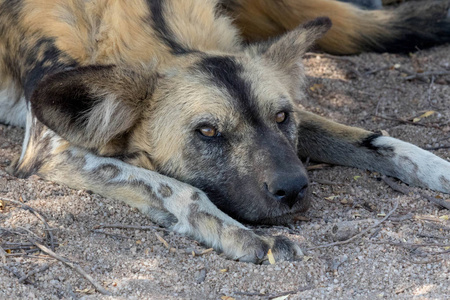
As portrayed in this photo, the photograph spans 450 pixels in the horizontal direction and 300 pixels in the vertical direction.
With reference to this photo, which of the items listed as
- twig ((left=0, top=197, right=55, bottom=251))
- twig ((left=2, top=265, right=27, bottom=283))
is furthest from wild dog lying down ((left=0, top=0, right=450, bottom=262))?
twig ((left=2, top=265, right=27, bottom=283))

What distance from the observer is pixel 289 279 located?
238 cm

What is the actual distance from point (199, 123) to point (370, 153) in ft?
3.38

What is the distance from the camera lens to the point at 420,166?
3.30 metres

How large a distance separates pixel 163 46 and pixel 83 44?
0.39m

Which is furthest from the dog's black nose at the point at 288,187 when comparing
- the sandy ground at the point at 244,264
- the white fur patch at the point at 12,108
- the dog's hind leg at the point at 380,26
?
the dog's hind leg at the point at 380,26

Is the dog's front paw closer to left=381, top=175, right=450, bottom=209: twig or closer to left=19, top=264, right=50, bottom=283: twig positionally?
left=19, top=264, right=50, bottom=283: twig

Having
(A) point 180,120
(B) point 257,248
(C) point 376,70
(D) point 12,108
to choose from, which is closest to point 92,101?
(A) point 180,120

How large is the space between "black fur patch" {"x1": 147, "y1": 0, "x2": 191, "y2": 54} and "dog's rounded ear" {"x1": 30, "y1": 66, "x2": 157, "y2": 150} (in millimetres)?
210

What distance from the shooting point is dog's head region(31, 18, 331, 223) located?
2.79 m

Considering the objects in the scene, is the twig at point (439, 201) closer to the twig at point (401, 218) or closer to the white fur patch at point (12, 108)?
the twig at point (401, 218)

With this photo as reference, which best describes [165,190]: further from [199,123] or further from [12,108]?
[12,108]

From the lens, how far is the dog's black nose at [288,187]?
2709mm

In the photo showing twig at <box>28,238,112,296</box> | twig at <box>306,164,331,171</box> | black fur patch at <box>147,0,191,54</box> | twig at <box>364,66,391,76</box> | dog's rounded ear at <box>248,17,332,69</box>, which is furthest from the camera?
twig at <box>364,66,391,76</box>

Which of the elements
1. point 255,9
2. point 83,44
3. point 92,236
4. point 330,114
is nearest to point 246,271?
point 92,236
